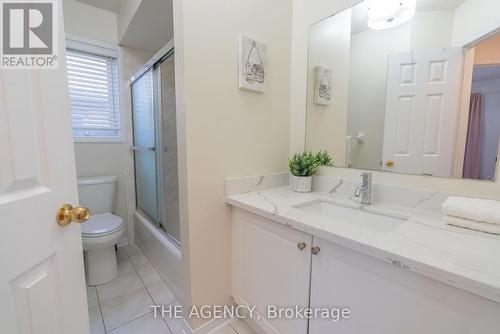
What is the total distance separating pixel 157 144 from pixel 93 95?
908 mm

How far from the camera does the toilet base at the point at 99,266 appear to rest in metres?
1.71

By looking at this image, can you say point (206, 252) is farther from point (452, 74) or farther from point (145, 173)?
point (452, 74)

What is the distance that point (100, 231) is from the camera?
5.44 ft

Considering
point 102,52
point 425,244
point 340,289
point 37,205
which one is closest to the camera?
point 37,205

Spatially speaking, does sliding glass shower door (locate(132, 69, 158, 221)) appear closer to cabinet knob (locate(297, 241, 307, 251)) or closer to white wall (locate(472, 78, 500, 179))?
cabinet knob (locate(297, 241, 307, 251))

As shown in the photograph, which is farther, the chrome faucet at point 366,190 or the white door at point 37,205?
the chrome faucet at point 366,190

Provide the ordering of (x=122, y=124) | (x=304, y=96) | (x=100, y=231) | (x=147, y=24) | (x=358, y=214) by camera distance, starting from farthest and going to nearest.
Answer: (x=122, y=124)
(x=147, y=24)
(x=100, y=231)
(x=304, y=96)
(x=358, y=214)

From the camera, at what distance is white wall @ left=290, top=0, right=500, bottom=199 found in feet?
3.41

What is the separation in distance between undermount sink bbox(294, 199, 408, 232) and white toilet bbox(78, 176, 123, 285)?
4.75 ft

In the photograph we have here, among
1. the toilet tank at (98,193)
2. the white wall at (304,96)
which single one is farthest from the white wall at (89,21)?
the white wall at (304,96)

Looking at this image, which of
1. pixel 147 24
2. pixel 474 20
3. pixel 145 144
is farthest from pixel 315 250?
pixel 147 24

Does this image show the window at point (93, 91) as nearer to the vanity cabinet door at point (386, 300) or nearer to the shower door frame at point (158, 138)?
the shower door frame at point (158, 138)

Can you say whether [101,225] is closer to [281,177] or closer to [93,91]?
[93,91]

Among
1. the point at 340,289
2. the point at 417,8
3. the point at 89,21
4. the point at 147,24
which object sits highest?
the point at 89,21
